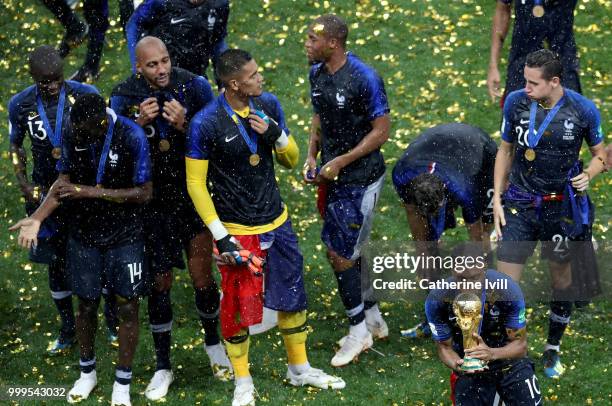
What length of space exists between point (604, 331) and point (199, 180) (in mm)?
3457

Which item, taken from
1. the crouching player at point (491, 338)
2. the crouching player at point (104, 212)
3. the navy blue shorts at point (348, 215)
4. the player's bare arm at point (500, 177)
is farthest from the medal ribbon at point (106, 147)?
the player's bare arm at point (500, 177)

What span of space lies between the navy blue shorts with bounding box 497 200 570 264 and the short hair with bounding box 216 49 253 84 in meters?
2.20

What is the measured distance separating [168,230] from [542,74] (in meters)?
2.83

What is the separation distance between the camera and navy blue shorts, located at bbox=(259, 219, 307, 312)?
8.18 meters

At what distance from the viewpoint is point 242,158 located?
7.97 m

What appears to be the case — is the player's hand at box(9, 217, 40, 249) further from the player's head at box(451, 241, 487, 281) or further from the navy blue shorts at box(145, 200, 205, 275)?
the player's head at box(451, 241, 487, 281)

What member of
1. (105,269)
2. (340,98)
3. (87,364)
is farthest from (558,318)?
(87,364)

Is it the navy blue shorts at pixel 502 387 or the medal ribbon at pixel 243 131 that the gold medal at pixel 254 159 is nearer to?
the medal ribbon at pixel 243 131

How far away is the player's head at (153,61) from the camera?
809cm

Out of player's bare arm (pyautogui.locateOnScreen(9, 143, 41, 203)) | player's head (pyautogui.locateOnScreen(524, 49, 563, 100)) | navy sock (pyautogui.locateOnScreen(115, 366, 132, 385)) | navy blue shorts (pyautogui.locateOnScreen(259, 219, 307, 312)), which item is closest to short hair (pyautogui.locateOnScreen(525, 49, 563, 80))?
player's head (pyautogui.locateOnScreen(524, 49, 563, 100))

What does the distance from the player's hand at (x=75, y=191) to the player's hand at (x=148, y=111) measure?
619 mm

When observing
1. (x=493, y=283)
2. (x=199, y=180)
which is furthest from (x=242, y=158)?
(x=493, y=283)

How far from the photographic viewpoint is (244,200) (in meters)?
8.05

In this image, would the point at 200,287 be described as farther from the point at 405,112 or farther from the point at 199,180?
the point at 405,112
